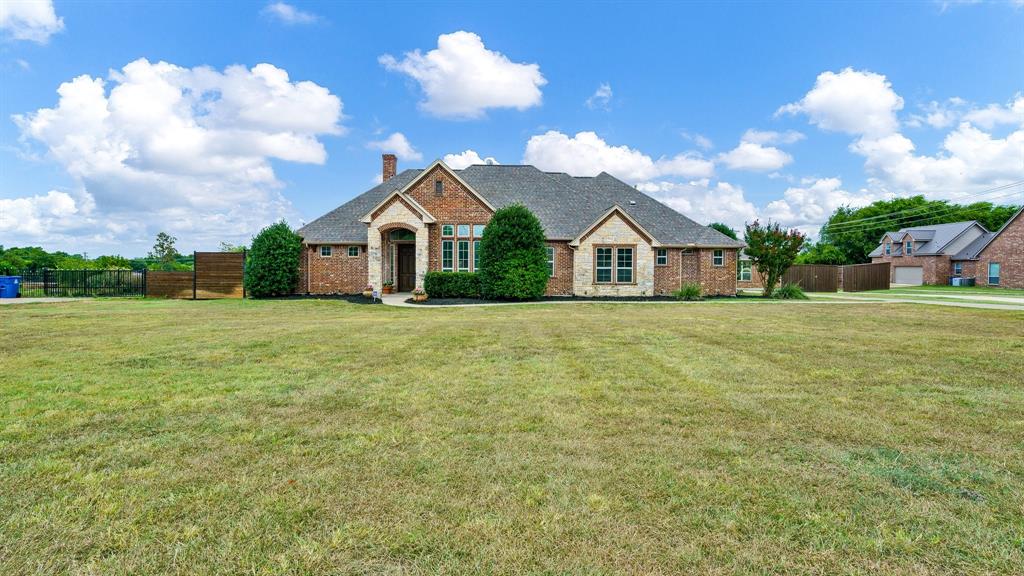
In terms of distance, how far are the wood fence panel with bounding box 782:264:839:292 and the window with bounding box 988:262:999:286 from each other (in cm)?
1631

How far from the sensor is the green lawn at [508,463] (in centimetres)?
260

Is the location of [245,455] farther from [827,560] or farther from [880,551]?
[880,551]

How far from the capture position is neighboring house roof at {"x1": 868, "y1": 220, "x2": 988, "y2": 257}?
152 ft

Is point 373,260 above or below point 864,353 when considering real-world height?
above

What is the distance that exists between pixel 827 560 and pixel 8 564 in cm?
428

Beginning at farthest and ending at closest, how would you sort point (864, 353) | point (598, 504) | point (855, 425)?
point (864, 353) < point (855, 425) < point (598, 504)

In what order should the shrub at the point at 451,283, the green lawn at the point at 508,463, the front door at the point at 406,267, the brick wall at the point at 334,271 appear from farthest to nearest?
the front door at the point at 406,267
the brick wall at the point at 334,271
the shrub at the point at 451,283
the green lawn at the point at 508,463

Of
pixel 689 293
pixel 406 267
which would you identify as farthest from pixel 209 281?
pixel 689 293

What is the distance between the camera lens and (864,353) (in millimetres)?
8523

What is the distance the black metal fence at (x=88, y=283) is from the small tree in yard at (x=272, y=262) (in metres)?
6.95

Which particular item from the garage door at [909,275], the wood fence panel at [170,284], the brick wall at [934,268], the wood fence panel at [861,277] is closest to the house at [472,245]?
the wood fence panel at [170,284]

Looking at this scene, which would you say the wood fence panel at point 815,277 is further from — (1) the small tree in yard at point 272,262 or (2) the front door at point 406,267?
(1) the small tree in yard at point 272,262

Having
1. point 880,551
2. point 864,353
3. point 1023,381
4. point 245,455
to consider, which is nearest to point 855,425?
point 880,551

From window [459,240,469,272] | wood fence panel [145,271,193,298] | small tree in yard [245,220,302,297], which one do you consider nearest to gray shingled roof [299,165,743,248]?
small tree in yard [245,220,302,297]
